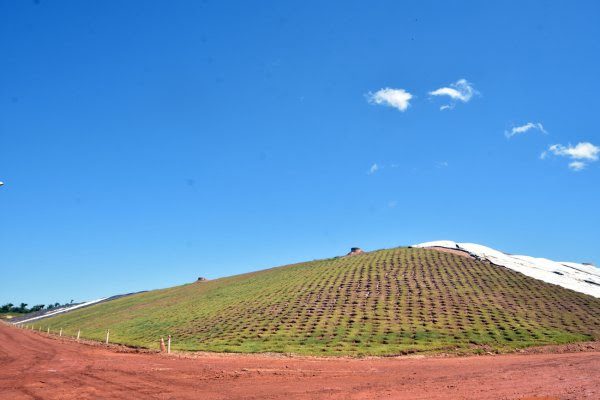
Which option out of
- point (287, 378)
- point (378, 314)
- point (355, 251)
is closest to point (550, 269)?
point (378, 314)

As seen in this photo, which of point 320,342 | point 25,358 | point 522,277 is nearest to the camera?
point 25,358

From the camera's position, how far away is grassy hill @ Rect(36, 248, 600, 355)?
1260 inches

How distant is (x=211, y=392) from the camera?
47.5ft

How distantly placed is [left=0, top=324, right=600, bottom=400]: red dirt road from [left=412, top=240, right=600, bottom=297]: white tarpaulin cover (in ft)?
105

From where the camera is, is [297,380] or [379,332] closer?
[297,380]

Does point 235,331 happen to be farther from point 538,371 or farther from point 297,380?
point 538,371

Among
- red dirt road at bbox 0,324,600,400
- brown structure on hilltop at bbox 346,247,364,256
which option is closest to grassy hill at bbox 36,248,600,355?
red dirt road at bbox 0,324,600,400

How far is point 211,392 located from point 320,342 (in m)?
18.6

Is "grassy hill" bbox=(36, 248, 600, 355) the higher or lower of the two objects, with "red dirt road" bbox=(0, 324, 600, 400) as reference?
higher

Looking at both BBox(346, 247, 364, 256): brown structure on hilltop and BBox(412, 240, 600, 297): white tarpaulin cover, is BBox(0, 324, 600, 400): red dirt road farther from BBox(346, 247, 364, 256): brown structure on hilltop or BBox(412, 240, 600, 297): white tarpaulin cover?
BBox(346, 247, 364, 256): brown structure on hilltop

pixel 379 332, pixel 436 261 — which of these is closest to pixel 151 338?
pixel 379 332

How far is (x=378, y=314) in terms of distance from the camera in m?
40.2

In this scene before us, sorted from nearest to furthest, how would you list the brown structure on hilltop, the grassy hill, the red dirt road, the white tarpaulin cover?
the red dirt road → the grassy hill → the white tarpaulin cover → the brown structure on hilltop

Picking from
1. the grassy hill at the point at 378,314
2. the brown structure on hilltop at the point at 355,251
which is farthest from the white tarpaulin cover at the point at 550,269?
the brown structure on hilltop at the point at 355,251
